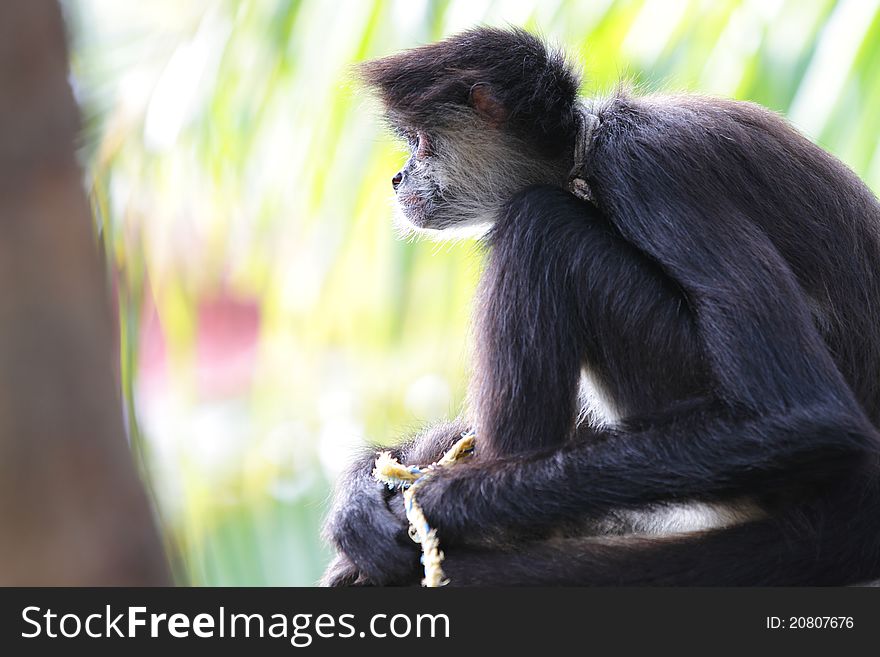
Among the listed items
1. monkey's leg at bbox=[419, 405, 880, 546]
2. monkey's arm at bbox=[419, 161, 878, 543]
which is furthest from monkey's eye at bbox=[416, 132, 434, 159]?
monkey's leg at bbox=[419, 405, 880, 546]

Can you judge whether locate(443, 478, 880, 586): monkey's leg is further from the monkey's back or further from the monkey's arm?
the monkey's back

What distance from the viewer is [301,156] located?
4828 millimetres

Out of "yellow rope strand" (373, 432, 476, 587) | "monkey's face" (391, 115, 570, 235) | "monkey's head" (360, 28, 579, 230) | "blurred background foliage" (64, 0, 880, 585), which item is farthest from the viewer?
"blurred background foliage" (64, 0, 880, 585)

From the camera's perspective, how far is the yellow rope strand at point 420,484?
10.2ft

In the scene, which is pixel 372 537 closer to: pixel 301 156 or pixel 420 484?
pixel 420 484

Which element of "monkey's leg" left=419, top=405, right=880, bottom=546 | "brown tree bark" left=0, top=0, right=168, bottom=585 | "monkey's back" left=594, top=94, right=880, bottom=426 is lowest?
"brown tree bark" left=0, top=0, right=168, bottom=585

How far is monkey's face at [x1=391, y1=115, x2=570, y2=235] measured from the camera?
3.96 meters

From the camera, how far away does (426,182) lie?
165 inches

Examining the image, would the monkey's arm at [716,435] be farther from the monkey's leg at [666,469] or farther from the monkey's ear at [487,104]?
the monkey's ear at [487,104]

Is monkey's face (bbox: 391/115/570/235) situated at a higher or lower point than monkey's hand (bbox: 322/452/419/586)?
higher

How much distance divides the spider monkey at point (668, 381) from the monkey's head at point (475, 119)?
231 mm

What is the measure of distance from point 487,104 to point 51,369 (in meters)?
2.84

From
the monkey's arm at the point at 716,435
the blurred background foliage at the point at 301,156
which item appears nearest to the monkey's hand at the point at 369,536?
the monkey's arm at the point at 716,435

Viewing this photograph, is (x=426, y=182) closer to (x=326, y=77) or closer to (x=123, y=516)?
(x=326, y=77)
